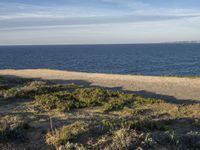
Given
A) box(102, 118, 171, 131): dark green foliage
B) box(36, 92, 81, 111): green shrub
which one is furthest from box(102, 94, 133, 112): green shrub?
box(102, 118, 171, 131): dark green foliage

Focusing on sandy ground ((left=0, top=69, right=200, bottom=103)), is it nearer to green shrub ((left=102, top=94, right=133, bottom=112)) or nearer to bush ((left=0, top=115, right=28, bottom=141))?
green shrub ((left=102, top=94, right=133, bottom=112))

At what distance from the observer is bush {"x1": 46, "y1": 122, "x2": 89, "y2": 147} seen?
34.0 ft

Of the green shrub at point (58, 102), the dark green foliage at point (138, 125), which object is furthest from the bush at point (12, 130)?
the green shrub at point (58, 102)

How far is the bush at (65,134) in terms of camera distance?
34.0 ft

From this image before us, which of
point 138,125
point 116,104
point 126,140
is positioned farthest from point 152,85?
point 126,140

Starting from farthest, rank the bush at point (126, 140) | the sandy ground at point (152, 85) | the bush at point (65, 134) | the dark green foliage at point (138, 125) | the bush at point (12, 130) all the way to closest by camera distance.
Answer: the sandy ground at point (152, 85) < the dark green foliage at point (138, 125) < the bush at point (12, 130) < the bush at point (65, 134) < the bush at point (126, 140)

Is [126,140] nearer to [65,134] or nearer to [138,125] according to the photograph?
[65,134]

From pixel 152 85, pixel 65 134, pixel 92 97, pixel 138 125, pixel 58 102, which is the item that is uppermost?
pixel 65 134

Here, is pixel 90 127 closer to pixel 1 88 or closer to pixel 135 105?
pixel 135 105

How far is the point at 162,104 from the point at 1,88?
34.5 feet

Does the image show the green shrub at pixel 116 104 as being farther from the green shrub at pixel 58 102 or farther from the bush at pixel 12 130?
the bush at pixel 12 130

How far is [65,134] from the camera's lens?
10.6 metres

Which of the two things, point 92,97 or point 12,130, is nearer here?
point 12,130

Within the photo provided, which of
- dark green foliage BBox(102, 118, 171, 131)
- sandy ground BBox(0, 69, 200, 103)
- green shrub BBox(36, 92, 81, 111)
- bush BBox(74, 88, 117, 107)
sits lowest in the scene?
sandy ground BBox(0, 69, 200, 103)
